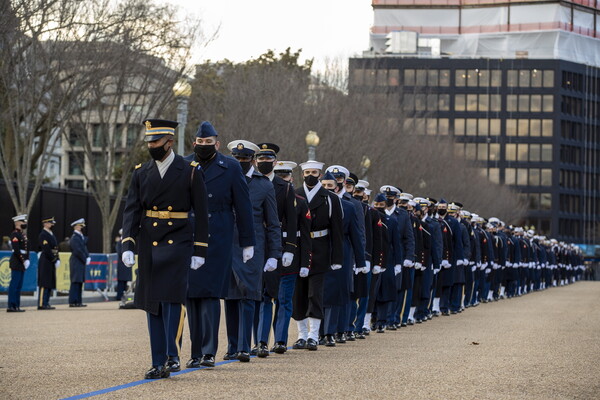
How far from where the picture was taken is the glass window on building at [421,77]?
132500mm

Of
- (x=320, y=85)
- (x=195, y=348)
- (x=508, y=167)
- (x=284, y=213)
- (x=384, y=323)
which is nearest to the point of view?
(x=195, y=348)

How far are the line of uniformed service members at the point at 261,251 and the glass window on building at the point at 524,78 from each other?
113742 millimetres

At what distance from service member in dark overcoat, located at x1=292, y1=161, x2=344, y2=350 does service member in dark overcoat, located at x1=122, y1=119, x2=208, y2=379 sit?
444cm

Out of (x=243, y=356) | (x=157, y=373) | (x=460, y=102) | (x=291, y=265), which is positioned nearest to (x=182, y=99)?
(x=291, y=265)

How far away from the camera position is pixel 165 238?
35.5 feet

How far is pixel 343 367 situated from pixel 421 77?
402ft

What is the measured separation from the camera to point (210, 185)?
39.2 feet

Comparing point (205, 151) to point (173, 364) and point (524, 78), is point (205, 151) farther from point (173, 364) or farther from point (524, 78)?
point (524, 78)

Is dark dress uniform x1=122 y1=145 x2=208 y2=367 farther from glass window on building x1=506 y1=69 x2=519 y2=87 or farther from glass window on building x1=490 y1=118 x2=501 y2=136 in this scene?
glass window on building x1=490 y1=118 x2=501 y2=136

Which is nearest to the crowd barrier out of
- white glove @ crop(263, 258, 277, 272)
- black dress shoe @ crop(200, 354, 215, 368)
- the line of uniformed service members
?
the line of uniformed service members

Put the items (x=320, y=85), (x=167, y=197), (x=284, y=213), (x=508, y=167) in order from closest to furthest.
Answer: (x=167, y=197)
(x=284, y=213)
(x=320, y=85)
(x=508, y=167)

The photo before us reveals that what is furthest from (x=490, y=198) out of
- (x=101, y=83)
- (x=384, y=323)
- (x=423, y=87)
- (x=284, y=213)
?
(x=284, y=213)

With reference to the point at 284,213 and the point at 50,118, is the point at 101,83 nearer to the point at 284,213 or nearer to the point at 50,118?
the point at 50,118

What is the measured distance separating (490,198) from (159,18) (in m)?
64.0
